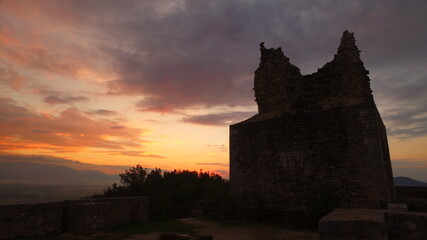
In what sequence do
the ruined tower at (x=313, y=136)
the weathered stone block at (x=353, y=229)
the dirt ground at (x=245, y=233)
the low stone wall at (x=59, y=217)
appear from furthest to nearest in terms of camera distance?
the ruined tower at (x=313, y=136) → the dirt ground at (x=245, y=233) → the low stone wall at (x=59, y=217) → the weathered stone block at (x=353, y=229)

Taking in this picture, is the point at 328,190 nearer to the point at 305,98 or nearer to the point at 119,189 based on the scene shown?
the point at 305,98

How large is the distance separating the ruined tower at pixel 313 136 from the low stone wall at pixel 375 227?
8.15 metres

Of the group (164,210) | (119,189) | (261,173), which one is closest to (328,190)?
(261,173)

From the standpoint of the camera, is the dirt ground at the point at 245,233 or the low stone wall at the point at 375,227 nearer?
the low stone wall at the point at 375,227

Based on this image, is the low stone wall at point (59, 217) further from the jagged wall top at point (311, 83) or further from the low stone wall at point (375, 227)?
the jagged wall top at point (311, 83)

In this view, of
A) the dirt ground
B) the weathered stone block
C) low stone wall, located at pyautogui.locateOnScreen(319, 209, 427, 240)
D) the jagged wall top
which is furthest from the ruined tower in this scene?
the weathered stone block

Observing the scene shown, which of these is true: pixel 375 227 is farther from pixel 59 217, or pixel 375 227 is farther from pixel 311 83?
pixel 311 83

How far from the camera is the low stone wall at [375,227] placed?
3439 millimetres

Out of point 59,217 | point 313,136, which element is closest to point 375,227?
point 59,217

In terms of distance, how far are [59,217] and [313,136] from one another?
38.7ft

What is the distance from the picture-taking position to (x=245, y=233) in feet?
35.4

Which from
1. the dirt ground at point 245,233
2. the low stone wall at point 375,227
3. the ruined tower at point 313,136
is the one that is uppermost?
the ruined tower at point 313,136

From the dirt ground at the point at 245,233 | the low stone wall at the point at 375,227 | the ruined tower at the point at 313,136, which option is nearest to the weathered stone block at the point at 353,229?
the low stone wall at the point at 375,227

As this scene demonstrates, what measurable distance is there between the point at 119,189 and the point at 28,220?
24105 mm
